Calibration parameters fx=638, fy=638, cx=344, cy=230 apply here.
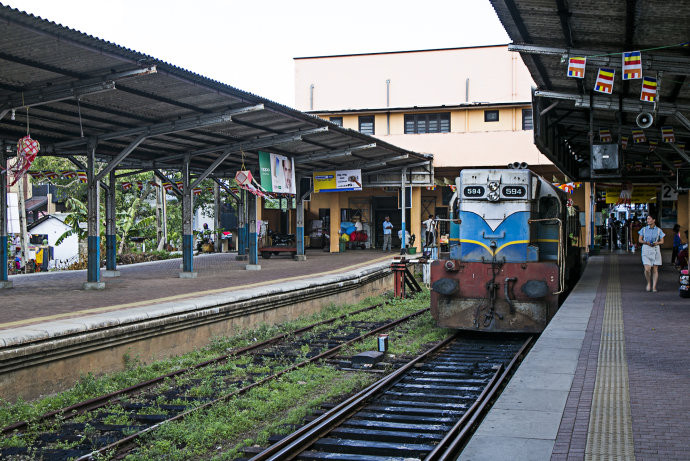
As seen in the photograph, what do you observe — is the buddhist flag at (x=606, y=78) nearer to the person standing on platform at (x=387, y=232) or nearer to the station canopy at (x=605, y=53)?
the station canopy at (x=605, y=53)

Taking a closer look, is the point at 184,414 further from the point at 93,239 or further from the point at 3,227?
the point at 3,227

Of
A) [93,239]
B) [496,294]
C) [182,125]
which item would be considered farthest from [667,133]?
[93,239]

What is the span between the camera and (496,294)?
11641 mm

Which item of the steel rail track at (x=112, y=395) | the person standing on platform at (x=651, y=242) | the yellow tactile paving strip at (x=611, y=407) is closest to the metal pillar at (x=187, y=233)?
the steel rail track at (x=112, y=395)

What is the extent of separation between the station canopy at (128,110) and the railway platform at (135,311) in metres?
3.60

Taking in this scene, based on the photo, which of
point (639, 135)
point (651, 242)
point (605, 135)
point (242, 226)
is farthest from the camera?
point (242, 226)

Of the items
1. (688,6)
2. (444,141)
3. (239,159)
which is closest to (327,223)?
(444,141)

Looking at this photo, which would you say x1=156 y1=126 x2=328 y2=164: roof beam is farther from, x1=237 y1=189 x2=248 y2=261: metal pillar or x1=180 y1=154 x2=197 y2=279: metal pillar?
x1=237 y1=189 x2=248 y2=261: metal pillar

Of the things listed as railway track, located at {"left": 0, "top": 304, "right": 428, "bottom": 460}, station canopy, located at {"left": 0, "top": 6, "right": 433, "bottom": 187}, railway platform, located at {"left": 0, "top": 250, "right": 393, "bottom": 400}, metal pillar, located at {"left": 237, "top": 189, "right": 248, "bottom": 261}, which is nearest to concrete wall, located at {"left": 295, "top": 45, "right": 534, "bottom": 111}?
metal pillar, located at {"left": 237, "top": 189, "right": 248, "bottom": 261}

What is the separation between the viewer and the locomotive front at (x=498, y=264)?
1146 cm

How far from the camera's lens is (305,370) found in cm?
995

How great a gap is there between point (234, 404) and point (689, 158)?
13.4 metres

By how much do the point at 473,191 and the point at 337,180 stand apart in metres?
15.2

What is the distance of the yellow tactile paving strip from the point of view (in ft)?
15.8
